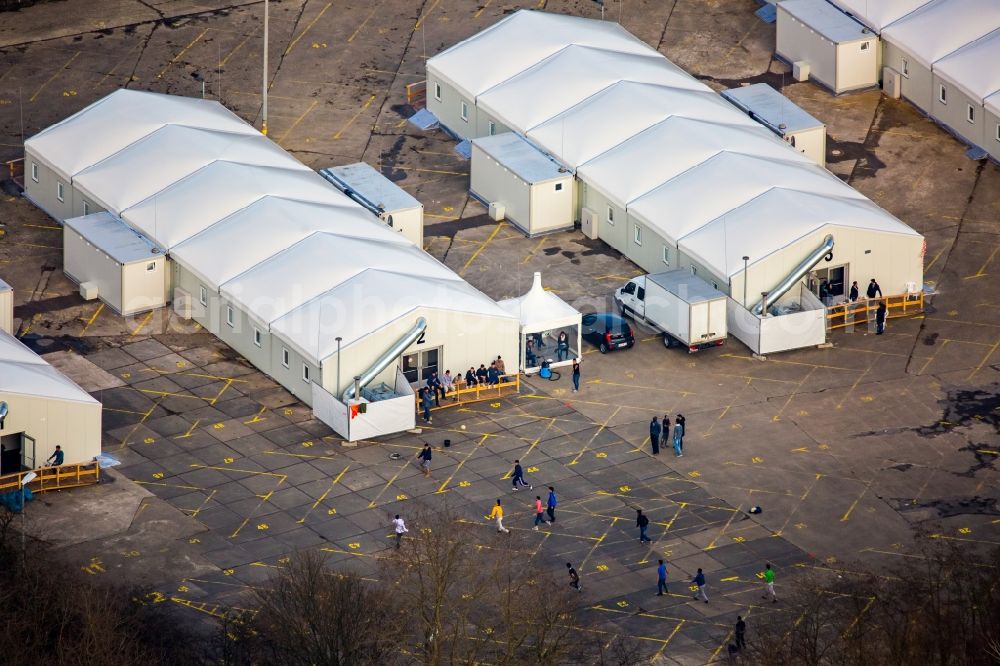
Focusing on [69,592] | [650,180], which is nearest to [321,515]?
[69,592]

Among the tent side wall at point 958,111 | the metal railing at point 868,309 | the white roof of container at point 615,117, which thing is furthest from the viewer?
the tent side wall at point 958,111

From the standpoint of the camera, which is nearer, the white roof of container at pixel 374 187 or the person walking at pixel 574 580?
the person walking at pixel 574 580

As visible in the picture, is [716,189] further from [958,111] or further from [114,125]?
[114,125]

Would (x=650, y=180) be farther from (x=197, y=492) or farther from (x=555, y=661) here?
(x=555, y=661)

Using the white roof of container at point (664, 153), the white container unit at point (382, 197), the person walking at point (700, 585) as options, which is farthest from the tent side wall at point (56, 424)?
the white roof of container at point (664, 153)

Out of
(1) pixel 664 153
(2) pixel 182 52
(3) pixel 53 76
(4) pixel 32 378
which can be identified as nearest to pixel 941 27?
(1) pixel 664 153

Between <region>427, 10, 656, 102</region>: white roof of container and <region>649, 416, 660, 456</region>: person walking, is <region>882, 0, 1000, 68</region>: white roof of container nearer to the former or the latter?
<region>427, 10, 656, 102</region>: white roof of container

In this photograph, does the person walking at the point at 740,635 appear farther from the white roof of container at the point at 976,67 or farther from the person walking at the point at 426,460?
the white roof of container at the point at 976,67
